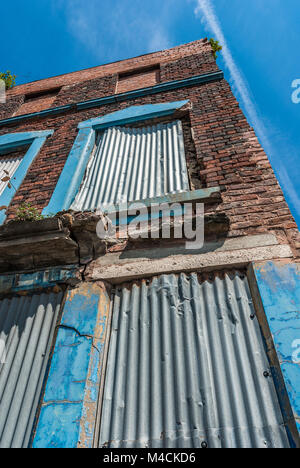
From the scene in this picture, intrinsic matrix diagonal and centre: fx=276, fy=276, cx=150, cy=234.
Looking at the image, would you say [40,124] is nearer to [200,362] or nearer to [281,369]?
[200,362]

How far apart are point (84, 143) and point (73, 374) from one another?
373 centimetres

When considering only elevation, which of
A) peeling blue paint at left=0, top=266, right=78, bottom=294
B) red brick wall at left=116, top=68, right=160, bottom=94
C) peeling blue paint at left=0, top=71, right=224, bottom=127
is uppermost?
red brick wall at left=116, top=68, right=160, bottom=94

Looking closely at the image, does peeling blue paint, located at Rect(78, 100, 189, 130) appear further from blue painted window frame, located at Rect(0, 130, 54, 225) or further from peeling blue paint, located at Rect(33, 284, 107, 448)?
peeling blue paint, located at Rect(33, 284, 107, 448)

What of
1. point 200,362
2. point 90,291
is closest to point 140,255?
point 90,291

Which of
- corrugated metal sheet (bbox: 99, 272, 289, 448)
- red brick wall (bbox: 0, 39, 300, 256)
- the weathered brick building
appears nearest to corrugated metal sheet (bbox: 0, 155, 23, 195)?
red brick wall (bbox: 0, 39, 300, 256)

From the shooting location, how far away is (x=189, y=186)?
3.62 m

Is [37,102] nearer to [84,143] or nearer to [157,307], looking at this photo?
[84,143]

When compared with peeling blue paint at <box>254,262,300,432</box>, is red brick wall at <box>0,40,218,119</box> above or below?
above

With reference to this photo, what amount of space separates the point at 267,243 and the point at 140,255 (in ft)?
4.14

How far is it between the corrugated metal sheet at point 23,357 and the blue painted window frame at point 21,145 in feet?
6.52

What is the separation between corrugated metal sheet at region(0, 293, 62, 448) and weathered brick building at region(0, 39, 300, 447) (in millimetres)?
11

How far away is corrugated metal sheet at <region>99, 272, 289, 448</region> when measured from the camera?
1944 mm

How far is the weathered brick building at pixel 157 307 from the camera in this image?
79.5 inches

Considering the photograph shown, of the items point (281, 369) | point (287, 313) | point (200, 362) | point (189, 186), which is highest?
point (189, 186)
